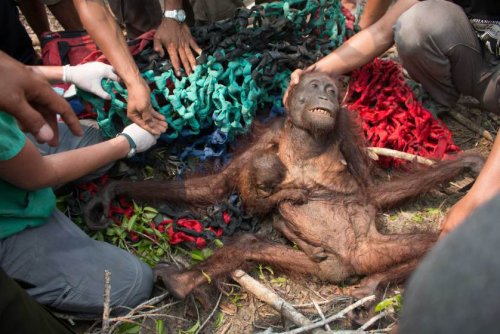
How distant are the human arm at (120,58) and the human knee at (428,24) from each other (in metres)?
1.68

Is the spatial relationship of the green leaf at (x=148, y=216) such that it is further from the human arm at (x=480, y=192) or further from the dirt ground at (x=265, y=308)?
the human arm at (x=480, y=192)

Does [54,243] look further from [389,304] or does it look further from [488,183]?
[488,183]

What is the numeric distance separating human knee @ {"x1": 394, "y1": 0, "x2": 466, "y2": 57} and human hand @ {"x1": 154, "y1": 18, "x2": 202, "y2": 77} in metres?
1.34

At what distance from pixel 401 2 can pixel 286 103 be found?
3.71 ft

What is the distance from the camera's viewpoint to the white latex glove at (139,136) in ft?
8.90

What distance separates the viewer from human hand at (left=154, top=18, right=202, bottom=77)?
303 centimetres

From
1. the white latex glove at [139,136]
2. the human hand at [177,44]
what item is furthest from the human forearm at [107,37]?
the human hand at [177,44]

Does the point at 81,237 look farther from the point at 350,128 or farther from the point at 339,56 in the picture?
the point at 339,56

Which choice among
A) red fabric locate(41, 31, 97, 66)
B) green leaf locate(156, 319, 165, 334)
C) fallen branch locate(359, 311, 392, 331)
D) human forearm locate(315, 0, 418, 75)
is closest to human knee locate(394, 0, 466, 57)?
human forearm locate(315, 0, 418, 75)

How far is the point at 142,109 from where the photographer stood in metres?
2.68

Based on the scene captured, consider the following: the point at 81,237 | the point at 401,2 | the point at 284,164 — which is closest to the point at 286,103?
the point at 284,164

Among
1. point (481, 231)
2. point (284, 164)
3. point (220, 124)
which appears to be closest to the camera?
point (481, 231)

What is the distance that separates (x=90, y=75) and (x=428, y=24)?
2090mm

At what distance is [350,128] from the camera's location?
2.87 meters
